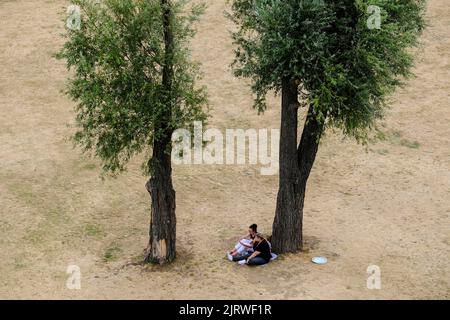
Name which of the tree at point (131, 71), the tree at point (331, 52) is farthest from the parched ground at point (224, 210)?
the tree at point (331, 52)

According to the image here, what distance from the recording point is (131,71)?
18062 mm

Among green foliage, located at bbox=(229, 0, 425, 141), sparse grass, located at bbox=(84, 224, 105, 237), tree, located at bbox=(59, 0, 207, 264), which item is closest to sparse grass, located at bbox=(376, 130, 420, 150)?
green foliage, located at bbox=(229, 0, 425, 141)

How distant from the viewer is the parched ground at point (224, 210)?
18.6 m

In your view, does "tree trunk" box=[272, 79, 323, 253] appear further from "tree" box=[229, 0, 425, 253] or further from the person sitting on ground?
the person sitting on ground

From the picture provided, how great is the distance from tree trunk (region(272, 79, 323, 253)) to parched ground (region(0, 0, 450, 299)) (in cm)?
81

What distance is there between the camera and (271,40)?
56.6 feet

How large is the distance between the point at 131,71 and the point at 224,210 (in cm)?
804

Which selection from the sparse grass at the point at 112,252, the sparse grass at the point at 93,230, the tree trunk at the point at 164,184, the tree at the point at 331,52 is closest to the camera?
the tree at the point at 331,52

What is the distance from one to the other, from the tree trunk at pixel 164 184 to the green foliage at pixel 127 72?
138mm

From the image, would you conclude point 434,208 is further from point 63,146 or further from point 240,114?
point 63,146

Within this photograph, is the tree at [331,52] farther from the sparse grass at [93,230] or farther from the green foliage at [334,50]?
the sparse grass at [93,230]

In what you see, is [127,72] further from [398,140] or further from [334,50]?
[398,140]

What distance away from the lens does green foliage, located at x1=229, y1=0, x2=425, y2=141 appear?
679 inches
